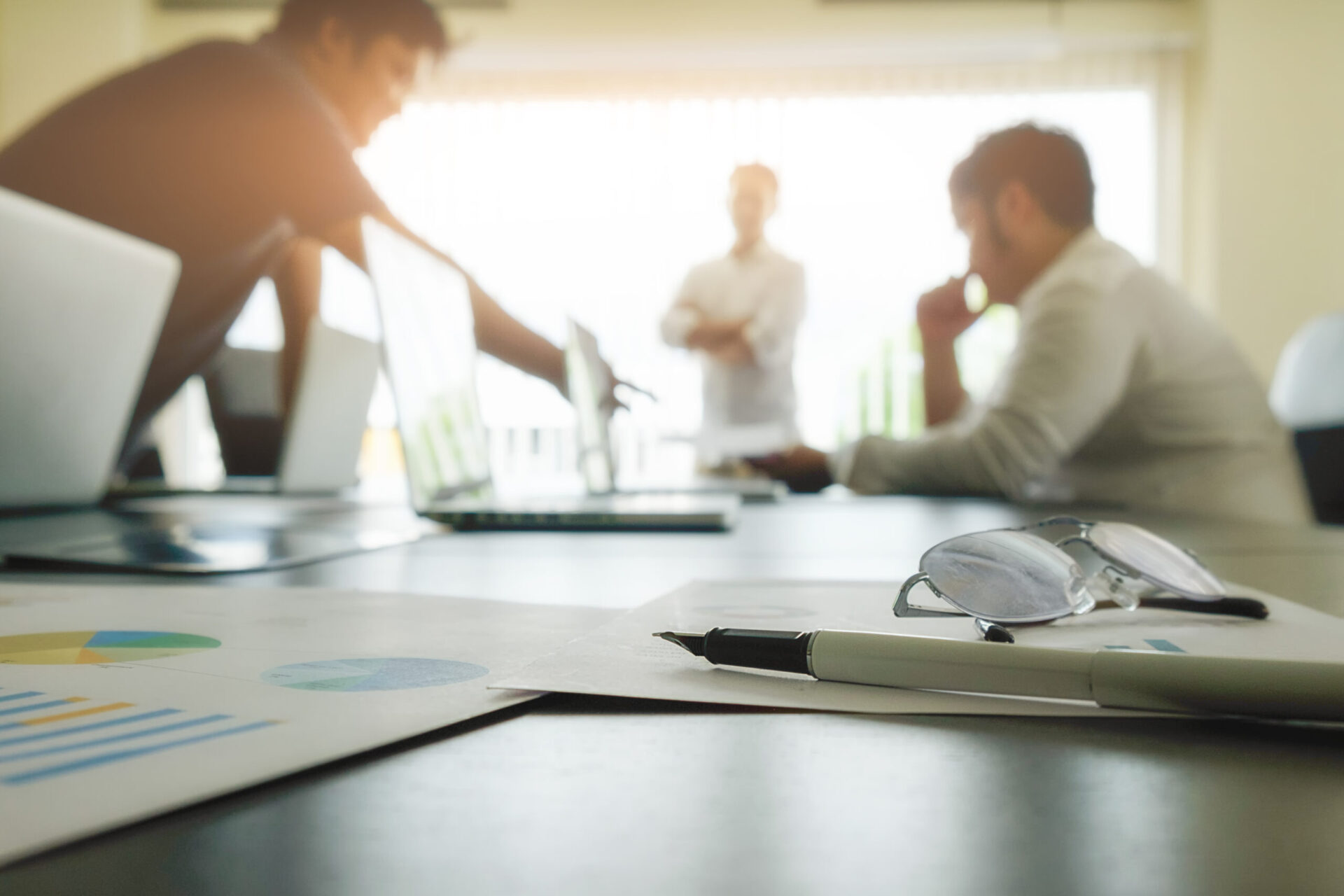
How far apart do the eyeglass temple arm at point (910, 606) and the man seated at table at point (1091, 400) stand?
3.83 feet

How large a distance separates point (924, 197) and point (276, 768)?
4.66 metres

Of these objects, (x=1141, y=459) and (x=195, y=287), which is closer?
(x=195, y=287)

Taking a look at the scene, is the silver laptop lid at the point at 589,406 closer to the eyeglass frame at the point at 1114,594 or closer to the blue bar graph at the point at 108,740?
the eyeglass frame at the point at 1114,594

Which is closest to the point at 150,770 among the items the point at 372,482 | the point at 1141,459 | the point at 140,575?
the point at 140,575

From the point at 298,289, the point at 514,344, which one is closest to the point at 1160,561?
the point at 514,344

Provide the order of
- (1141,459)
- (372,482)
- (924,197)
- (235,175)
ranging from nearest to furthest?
(235,175)
(1141,459)
(372,482)
(924,197)

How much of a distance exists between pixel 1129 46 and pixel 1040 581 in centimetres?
478

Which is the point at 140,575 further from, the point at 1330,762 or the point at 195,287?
the point at 195,287

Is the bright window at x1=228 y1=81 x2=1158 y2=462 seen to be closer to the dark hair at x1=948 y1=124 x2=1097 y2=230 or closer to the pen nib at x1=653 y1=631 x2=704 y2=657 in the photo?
the dark hair at x1=948 y1=124 x2=1097 y2=230

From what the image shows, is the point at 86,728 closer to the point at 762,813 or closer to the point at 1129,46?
the point at 762,813

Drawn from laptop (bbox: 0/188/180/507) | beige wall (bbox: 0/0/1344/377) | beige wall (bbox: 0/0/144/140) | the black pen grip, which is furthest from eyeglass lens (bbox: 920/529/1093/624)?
beige wall (bbox: 0/0/144/140)

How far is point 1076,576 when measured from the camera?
35cm

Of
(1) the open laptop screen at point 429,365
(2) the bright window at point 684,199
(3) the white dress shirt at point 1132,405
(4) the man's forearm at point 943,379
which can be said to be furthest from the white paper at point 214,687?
(2) the bright window at point 684,199

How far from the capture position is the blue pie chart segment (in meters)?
0.26
